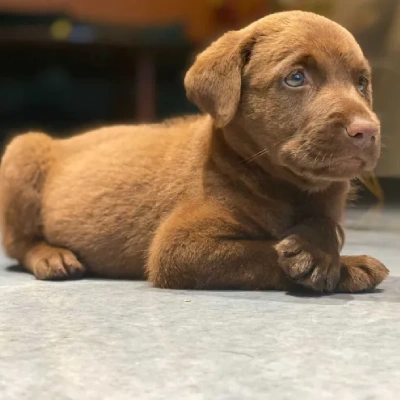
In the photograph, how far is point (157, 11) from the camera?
7074 mm

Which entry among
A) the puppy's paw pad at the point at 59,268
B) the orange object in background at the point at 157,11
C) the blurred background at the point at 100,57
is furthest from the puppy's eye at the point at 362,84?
the orange object in background at the point at 157,11

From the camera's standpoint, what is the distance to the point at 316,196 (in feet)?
7.79

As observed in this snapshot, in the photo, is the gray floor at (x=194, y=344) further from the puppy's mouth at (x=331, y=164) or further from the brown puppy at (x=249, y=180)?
the puppy's mouth at (x=331, y=164)

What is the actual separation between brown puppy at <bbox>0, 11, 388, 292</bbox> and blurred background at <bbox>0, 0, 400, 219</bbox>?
3482 mm

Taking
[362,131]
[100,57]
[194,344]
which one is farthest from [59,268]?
[100,57]

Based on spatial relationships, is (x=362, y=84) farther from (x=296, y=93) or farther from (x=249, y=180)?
(x=249, y=180)

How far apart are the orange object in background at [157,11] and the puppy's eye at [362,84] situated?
405 centimetres

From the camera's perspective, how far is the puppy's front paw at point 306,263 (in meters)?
2.12

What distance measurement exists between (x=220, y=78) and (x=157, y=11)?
500 cm

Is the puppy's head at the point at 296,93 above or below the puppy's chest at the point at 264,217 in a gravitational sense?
above

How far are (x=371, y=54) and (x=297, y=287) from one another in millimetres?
2632

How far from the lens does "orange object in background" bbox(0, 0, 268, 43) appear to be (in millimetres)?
6430

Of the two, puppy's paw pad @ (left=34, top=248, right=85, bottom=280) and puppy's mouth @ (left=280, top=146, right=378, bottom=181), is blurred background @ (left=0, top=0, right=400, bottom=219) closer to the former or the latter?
puppy's paw pad @ (left=34, top=248, right=85, bottom=280)

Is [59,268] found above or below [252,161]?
below
